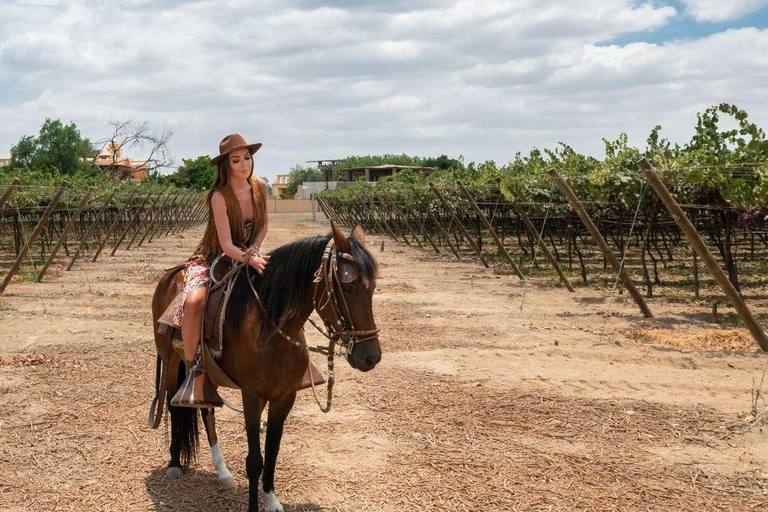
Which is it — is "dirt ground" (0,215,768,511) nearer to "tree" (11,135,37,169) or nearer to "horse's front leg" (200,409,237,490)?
"horse's front leg" (200,409,237,490)

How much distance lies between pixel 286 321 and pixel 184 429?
49.8 inches

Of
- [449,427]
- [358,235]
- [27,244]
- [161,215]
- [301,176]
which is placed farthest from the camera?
[301,176]

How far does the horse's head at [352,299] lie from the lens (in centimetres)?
327

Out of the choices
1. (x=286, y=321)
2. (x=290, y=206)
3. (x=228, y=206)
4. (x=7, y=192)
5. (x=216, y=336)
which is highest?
(x=7, y=192)

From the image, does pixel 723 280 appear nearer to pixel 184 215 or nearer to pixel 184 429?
pixel 184 429

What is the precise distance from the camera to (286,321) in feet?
11.8

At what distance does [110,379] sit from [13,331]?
3318 mm

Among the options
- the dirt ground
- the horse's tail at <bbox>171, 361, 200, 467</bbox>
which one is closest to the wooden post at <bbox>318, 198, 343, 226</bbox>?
the dirt ground

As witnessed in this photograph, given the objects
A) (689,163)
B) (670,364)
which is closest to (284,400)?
(670,364)

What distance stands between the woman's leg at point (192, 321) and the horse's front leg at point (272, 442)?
52 cm

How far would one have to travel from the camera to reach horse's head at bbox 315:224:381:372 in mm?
3268

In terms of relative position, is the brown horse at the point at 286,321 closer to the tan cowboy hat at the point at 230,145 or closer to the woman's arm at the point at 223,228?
the woman's arm at the point at 223,228

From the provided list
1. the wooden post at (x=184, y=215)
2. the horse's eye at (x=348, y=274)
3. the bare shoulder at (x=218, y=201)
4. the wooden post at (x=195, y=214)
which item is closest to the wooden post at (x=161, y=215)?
the wooden post at (x=184, y=215)

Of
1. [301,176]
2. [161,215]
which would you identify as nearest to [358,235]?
[161,215]
